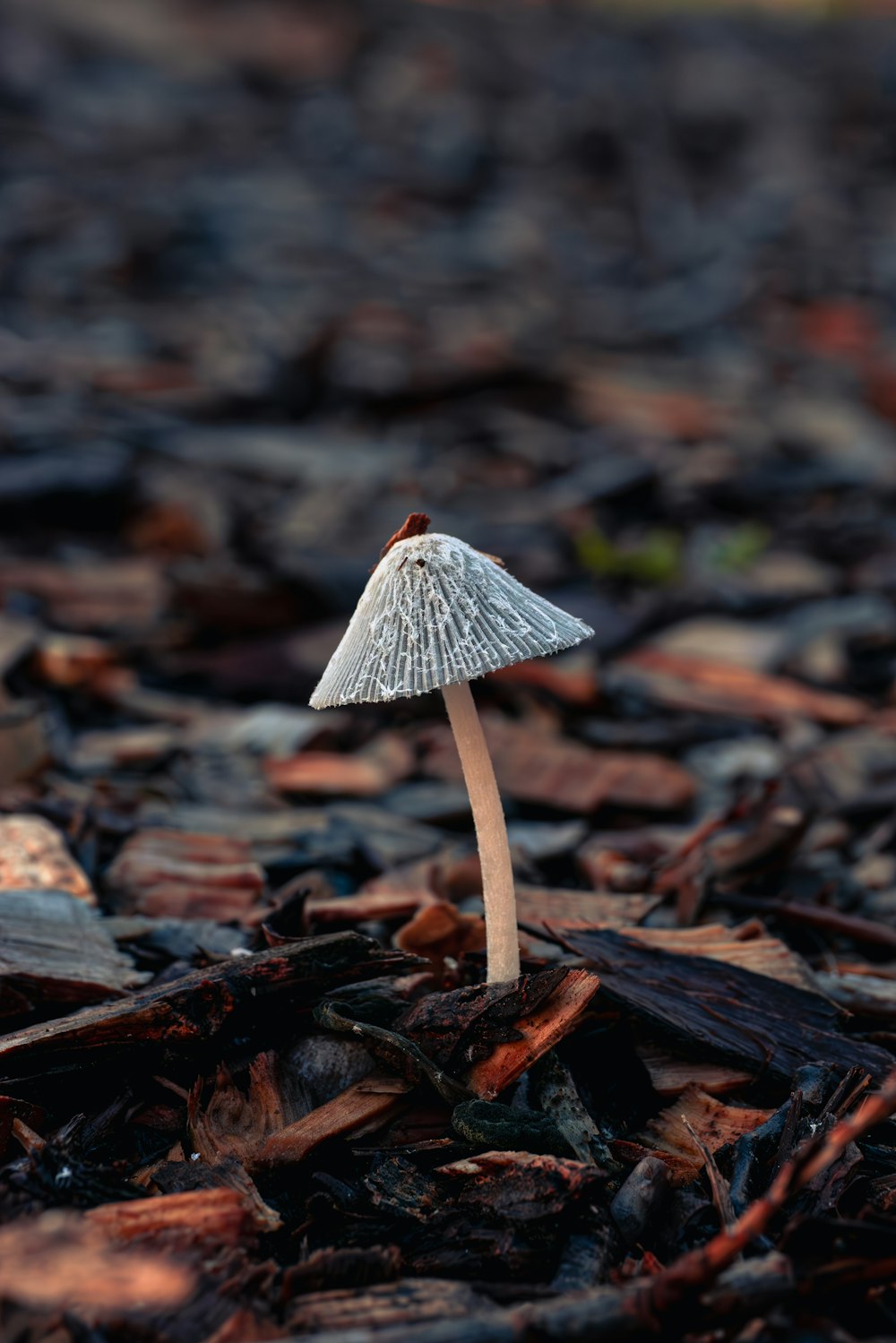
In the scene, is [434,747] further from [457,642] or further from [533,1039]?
[457,642]

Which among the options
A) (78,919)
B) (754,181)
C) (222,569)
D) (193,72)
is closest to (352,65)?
(193,72)

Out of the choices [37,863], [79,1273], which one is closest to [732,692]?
[37,863]

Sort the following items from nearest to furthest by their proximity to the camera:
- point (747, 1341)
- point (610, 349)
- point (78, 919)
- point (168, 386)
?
point (747, 1341)
point (78, 919)
point (168, 386)
point (610, 349)

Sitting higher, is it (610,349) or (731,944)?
(610,349)

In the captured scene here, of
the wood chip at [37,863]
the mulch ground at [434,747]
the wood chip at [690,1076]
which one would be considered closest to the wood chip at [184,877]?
the mulch ground at [434,747]

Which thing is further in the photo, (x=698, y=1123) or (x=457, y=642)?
(x=698, y=1123)

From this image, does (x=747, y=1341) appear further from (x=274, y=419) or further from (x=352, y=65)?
(x=352, y=65)
